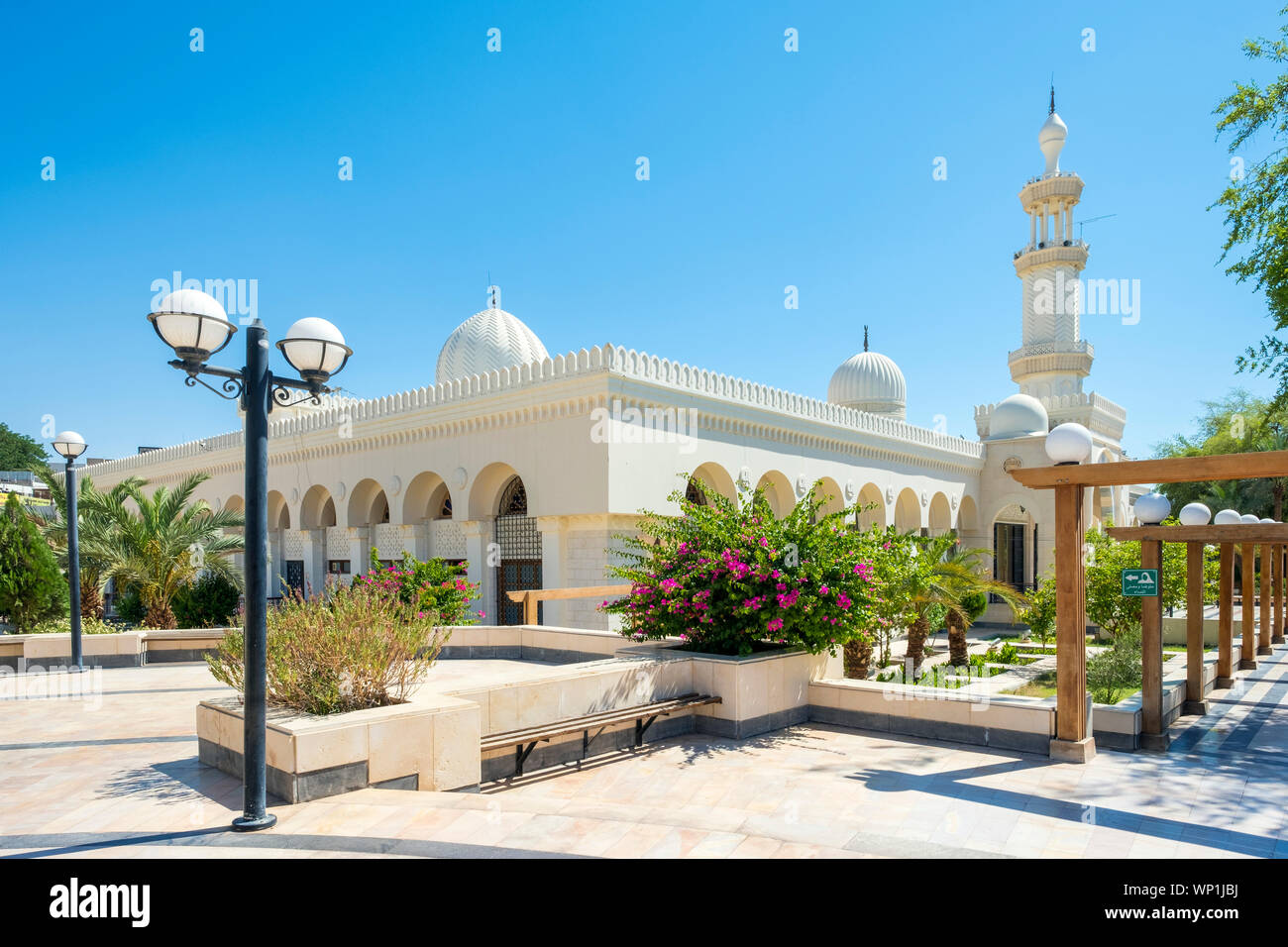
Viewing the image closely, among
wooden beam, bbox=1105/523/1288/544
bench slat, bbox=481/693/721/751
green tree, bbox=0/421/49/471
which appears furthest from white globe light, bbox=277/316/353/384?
green tree, bbox=0/421/49/471

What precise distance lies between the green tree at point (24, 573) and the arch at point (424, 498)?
809cm

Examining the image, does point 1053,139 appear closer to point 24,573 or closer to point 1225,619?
point 1225,619

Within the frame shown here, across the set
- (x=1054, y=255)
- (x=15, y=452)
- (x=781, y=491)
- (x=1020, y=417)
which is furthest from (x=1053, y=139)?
(x=15, y=452)

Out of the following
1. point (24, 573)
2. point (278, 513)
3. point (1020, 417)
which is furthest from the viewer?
point (1020, 417)

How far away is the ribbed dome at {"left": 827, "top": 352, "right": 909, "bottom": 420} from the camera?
29562 millimetres

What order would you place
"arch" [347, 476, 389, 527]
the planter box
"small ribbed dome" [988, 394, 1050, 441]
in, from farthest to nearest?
"small ribbed dome" [988, 394, 1050, 441] → "arch" [347, 476, 389, 527] → the planter box

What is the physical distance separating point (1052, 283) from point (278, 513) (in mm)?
27766

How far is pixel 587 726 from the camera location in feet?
21.3

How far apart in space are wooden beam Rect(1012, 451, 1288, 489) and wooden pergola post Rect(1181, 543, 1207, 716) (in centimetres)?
281

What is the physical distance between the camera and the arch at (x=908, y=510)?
25.9 metres

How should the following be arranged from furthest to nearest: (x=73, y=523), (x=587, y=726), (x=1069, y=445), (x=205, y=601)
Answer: (x=205, y=601), (x=73, y=523), (x=1069, y=445), (x=587, y=726)

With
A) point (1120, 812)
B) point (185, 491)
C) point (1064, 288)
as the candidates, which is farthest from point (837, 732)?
point (1064, 288)

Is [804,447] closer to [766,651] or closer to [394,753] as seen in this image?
[766,651]

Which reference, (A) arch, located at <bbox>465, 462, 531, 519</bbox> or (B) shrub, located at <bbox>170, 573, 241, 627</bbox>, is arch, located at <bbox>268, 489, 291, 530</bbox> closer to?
(A) arch, located at <bbox>465, 462, 531, 519</bbox>
